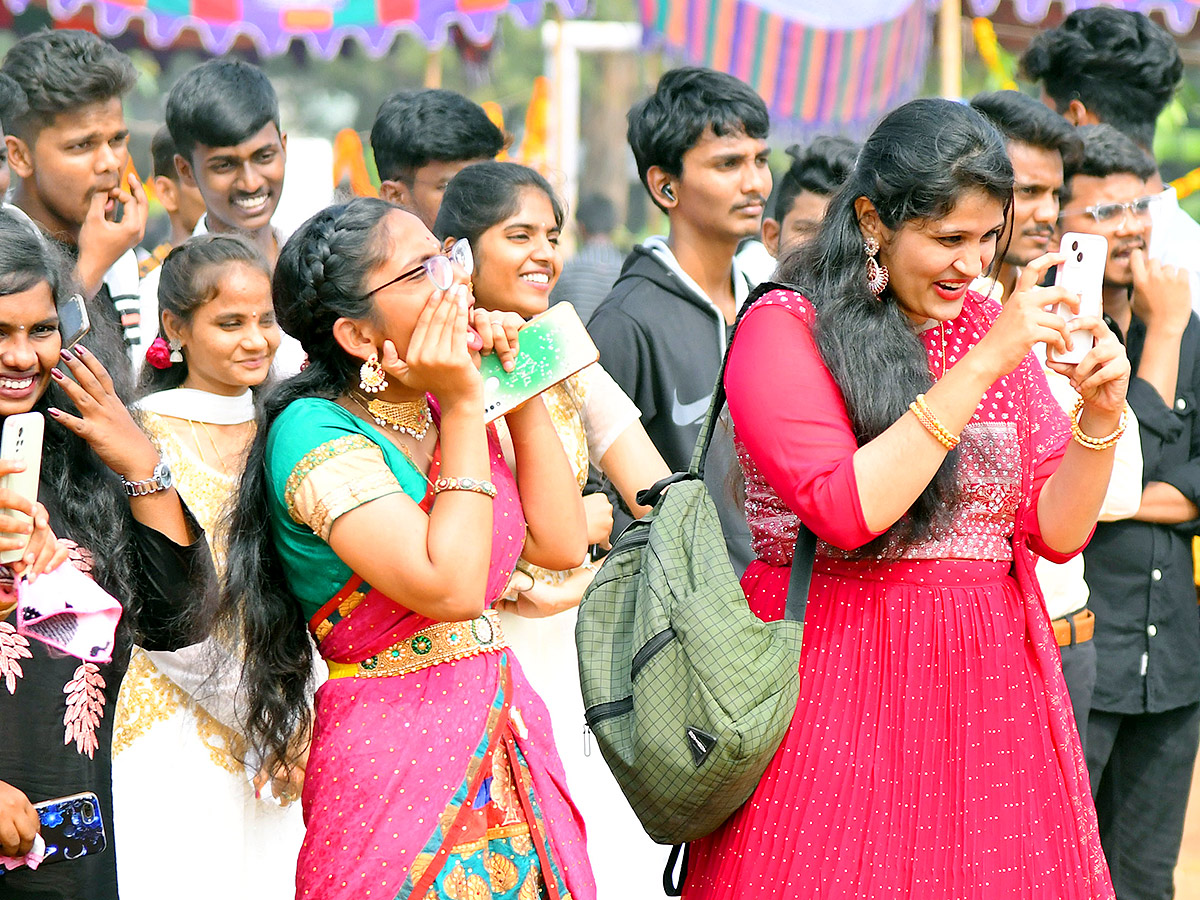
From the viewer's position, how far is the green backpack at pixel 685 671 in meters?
2.17

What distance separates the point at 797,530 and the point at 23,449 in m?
1.22

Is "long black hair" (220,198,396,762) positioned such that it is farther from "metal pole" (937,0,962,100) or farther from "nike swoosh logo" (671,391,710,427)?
"metal pole" (937,0,962,100)

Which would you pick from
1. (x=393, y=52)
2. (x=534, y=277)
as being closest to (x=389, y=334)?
(x=534, y=277)

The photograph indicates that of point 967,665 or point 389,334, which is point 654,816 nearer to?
point 967,665

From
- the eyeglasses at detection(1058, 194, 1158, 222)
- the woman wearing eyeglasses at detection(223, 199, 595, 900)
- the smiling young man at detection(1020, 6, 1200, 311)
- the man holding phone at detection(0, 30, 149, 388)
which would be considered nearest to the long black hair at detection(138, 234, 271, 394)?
the man holding phone at detection(0, 30, 149, 388)

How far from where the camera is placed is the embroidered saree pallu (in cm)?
213

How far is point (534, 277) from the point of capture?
11.2 ft

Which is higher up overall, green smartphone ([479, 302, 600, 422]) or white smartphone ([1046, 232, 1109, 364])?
white smartphone ([1046, 232, 1109, 364])

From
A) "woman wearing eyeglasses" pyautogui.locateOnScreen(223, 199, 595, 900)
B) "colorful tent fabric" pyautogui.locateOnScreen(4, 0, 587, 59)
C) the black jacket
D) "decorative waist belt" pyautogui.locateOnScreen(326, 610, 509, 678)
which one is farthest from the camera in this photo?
→ "colorful tent fabric" pyautogui.locateOnScreen(4, 0, 587, 59)

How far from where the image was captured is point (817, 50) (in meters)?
9.55

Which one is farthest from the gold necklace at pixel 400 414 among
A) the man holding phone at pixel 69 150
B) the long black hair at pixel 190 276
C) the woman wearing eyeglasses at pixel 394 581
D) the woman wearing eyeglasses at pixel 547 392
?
the man holding phone at pixel 69 150

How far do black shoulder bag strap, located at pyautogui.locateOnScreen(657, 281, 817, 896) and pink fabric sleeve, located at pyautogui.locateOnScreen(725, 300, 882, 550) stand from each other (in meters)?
0.05

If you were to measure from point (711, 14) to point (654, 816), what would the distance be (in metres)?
8.44

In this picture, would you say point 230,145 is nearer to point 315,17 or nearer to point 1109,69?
point 1109,69
